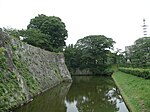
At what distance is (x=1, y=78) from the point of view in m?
13.1

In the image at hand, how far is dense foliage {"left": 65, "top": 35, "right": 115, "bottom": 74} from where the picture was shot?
5552cm

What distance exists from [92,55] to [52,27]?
14.6 meters

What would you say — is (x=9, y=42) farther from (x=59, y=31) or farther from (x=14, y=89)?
(x=59, y=31)

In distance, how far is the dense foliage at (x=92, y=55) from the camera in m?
55.5

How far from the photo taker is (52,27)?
4550cm

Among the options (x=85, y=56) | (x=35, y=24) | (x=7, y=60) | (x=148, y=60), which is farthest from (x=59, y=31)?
(x=7, y=60)

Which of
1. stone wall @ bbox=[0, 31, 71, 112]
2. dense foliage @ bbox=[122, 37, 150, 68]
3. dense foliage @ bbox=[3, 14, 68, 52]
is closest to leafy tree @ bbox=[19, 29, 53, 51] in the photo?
dense foliage @ bbox=[3, 14, 68, 52]

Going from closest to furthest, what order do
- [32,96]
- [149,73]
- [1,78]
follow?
[1,78]
[32,96]
[149,73]

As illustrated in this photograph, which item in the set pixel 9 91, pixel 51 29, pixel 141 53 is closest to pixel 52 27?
pixel 51 29

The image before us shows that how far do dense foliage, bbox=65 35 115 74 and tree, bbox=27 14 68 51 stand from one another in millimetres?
8336

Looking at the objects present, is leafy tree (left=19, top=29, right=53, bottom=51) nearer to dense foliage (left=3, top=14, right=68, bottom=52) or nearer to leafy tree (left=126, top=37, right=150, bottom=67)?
dense foliage (left=3, top=14, right=68, bottom=52)

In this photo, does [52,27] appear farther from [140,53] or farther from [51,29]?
[140,53]

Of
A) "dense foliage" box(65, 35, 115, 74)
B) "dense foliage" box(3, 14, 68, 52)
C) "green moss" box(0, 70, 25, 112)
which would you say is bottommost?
"green moss" box(0, 70, 25, 112)

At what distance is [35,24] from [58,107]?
35518 millimetres
